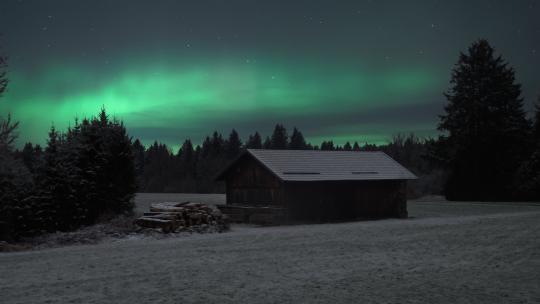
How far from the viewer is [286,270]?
12703mm

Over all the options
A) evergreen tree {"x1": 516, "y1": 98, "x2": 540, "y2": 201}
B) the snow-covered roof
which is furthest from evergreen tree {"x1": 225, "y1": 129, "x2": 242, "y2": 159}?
the snow-covered roof

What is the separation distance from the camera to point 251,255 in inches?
610

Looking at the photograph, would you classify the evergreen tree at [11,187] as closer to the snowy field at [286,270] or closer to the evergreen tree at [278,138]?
the snowy field at [286,270]

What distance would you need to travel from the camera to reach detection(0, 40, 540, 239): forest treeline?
20.8 metres

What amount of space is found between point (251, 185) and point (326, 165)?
5.19 metres

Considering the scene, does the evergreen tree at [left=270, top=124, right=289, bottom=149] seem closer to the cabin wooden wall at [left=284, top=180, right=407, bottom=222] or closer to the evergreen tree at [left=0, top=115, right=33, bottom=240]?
the cabin wooden wall at [left=284, top=180, right=407, bottom=222]

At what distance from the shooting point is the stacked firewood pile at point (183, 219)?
2186 cm

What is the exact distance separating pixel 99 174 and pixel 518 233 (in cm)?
1935

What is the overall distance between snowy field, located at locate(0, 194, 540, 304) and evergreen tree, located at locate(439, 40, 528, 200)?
3261cm

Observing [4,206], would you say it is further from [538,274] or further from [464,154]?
[464,154]

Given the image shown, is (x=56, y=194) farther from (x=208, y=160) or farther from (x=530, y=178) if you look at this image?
(x=208, y=160)

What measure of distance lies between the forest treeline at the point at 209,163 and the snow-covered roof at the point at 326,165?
703 cm

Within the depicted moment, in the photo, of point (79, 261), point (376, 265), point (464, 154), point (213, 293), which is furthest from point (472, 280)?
point (464, 154)

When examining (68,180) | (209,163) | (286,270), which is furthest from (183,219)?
(209,163)
